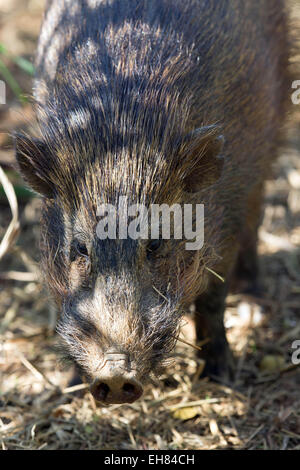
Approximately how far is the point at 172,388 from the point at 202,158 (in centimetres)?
165

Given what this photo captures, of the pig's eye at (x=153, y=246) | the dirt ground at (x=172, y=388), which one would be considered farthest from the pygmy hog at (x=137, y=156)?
the dirt ground at (x=172, y=388)

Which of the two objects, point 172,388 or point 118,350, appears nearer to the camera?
point 118,350

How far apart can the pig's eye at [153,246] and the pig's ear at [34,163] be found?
662 mm

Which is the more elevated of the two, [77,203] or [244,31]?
[244,31]

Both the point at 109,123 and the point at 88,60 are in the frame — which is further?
the point at 88,60

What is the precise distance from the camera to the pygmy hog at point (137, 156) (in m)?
2.90

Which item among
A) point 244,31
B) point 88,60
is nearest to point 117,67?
point 88,60

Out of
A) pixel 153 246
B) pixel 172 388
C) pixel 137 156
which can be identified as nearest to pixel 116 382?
pixel 153 246

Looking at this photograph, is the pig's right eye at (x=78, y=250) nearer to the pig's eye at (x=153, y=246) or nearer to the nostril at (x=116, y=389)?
the pig's eye at (x=153, y=246)

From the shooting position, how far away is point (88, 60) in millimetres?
3396

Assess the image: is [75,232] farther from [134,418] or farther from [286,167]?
[286,167]

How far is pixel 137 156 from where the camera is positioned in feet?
10.00

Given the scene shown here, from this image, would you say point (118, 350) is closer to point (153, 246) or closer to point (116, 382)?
point (116, 382)
